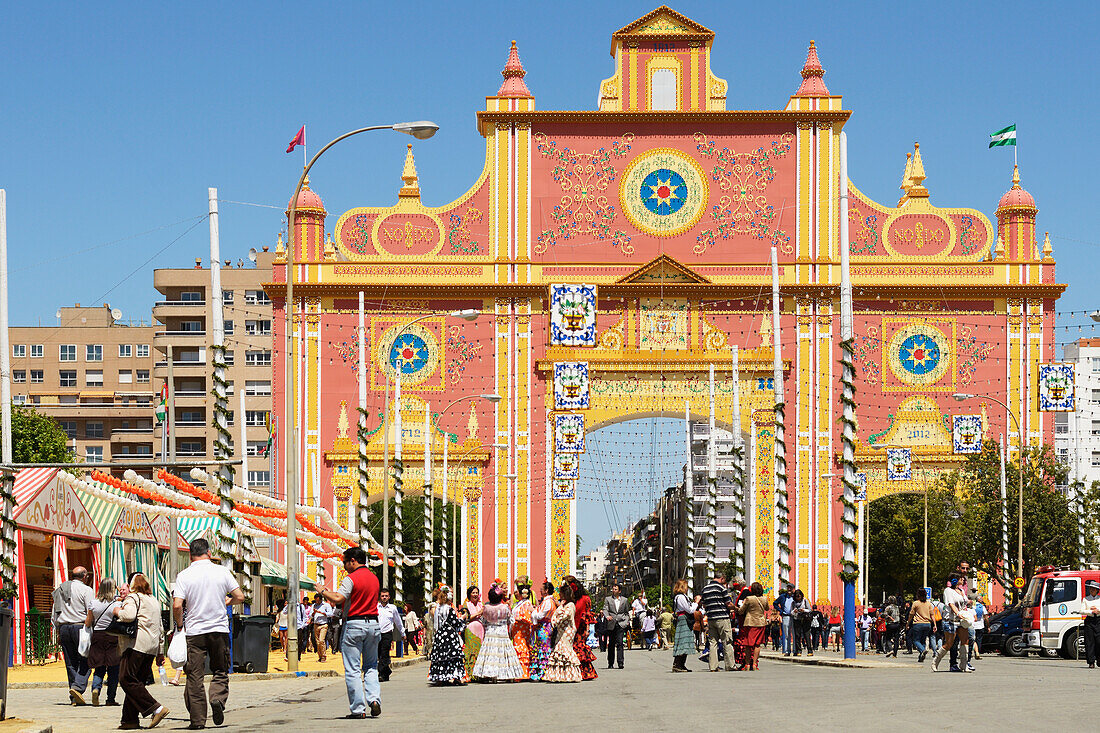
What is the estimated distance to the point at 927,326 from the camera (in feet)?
209

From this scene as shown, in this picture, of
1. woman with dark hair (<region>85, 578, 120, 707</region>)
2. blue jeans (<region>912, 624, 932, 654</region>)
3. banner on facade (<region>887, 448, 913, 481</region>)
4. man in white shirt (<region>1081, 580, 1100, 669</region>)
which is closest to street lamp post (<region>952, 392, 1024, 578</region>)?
banner on facade (<region>887, 448, 913, 481</region>)

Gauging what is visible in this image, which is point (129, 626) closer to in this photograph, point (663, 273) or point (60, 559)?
point (60, 559)

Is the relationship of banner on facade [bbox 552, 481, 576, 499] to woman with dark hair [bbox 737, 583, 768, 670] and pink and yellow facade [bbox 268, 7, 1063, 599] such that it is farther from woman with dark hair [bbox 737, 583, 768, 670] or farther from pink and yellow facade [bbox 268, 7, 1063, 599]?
woman with dark hair [bbox 737, 583, 768, 670]

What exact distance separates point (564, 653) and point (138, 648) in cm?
1041

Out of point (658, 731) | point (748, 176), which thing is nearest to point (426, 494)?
point (748, 176)

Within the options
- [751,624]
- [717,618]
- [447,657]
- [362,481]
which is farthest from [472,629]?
[362,481]

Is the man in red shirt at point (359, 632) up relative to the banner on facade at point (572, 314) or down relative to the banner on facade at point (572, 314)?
down

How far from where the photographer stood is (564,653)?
28688 millimetres

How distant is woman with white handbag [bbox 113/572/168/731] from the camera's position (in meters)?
18.6

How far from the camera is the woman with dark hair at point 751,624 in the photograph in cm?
3269

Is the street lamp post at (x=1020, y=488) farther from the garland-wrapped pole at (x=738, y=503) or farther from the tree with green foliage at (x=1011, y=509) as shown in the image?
the garland-wrapped pole at (x=738, y=503)

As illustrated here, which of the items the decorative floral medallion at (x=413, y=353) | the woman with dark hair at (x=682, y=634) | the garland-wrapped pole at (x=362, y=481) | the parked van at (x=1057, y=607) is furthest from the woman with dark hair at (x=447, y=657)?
the decorative floral medallion at (x=413, y=353)

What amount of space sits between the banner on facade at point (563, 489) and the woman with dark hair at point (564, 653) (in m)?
29.2

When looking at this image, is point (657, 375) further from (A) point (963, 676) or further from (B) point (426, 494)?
(A) point (963, 676)
